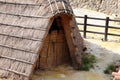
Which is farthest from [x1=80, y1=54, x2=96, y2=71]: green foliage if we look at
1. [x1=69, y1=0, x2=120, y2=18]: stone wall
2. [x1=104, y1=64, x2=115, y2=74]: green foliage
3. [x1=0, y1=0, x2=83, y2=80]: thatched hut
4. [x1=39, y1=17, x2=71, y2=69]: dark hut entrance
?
[x1=69, y1=0, x2=120, y2=18]: stone wall

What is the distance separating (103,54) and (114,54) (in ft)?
1.56

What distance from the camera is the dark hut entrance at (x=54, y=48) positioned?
11.2 meters

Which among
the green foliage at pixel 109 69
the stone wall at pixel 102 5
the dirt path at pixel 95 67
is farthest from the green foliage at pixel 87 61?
the stone wall at pixel 102 5

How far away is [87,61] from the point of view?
12.0 m

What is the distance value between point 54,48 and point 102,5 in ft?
39.9

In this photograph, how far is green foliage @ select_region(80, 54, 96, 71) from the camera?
37.8 feet

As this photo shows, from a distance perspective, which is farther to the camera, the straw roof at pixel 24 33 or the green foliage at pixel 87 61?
the green foliage at pixel 87 61

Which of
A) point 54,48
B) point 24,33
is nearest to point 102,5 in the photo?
point 54,48

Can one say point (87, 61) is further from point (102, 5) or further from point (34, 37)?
point (102, 5)

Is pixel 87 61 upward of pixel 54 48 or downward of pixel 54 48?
downward

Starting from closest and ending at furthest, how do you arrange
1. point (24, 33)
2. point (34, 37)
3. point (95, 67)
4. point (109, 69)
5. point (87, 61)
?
point (34, 37) → point (24, 33) → point (109, 69) → point (95, 67) → point (87, 61)

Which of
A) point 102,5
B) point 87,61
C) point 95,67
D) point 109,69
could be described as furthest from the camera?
point 102,5

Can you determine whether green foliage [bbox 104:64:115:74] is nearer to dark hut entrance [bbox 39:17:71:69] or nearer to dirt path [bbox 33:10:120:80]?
dirt path [bbox 33:10:120:80]

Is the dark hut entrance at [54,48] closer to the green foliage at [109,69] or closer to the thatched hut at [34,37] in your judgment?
the thatched hut at [34,37]
